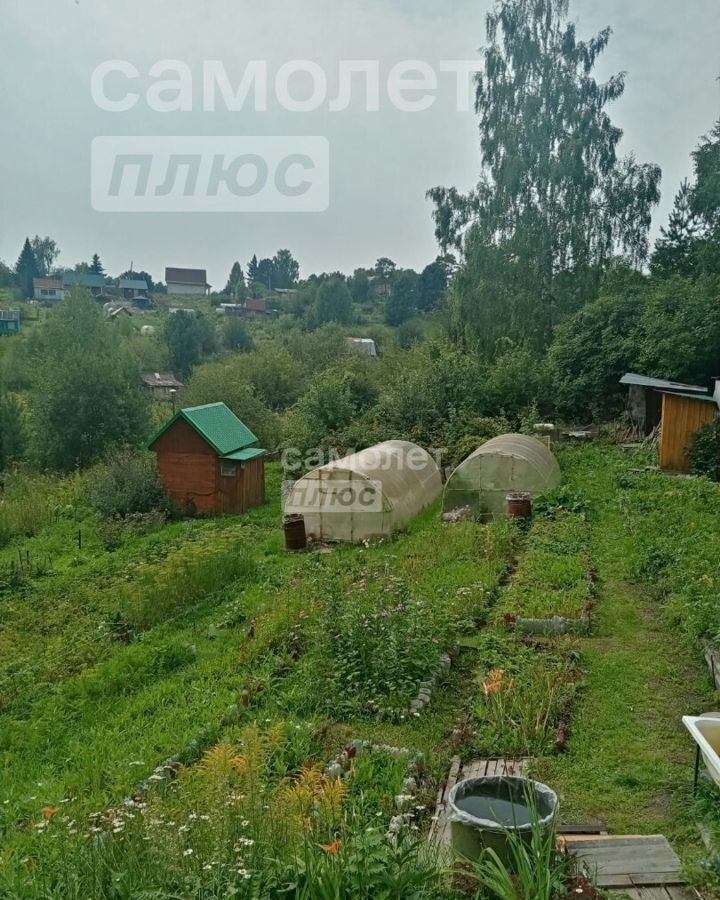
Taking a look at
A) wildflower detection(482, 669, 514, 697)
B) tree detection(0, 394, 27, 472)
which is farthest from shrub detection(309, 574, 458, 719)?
tree detection(0, 394, 27, 472)

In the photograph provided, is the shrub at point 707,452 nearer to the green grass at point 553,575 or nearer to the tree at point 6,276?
the green grass at point 553,575

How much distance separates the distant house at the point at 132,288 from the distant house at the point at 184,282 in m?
7.39

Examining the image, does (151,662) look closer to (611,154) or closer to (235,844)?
(235,844)

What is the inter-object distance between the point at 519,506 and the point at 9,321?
5181 centimetres

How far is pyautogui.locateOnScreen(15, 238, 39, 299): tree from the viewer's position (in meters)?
94.1

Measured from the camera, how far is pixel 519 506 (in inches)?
519

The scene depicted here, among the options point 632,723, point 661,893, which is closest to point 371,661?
point 632,723

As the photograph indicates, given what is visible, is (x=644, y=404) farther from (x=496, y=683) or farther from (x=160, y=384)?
(x=160, y=384)

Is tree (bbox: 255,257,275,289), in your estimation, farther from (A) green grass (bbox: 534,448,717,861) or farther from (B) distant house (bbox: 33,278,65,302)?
(A) green grass (bbox: 534,448,717,861)

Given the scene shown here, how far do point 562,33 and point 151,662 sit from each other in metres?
29.1

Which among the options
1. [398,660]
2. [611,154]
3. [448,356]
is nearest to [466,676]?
[398,660]

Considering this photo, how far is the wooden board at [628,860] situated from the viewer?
13.5ft

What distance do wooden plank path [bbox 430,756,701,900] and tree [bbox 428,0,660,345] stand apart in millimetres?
24407

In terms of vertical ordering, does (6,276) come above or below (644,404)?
above
